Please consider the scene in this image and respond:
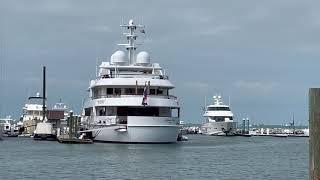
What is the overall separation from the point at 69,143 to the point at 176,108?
14.9 metres

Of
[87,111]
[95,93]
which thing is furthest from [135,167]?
[87,111]

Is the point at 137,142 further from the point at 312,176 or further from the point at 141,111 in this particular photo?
the point at 312,176

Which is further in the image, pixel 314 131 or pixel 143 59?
pixel 143 59

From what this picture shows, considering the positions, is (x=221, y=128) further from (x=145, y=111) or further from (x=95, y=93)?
(x=145, y=111)

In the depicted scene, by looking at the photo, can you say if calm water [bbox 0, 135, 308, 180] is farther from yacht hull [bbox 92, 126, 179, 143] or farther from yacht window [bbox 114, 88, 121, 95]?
yacht window [bbox 114, 88, 121, 95]

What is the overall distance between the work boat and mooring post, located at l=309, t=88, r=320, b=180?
62.0 metres

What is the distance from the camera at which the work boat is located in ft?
259

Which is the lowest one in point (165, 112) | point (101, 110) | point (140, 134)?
point (140, 134)

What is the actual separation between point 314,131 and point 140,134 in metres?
62.6

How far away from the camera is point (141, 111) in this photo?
8012cm

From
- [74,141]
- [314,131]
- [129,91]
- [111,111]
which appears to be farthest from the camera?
[74,141]

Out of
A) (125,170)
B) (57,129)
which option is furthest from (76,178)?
(57,129)

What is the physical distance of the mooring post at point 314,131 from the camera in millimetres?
15594

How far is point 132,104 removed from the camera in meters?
79.9
